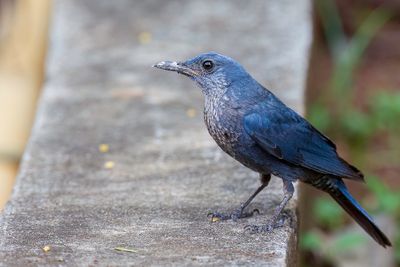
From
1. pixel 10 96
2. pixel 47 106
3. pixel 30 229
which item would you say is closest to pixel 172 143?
pixel 47 106

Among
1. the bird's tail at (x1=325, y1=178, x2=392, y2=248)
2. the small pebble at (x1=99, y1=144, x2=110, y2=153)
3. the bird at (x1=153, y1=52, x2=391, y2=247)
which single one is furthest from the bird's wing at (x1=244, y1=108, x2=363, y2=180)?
the small pebble at (x1=99, y1=144, x2=110, y2=153)

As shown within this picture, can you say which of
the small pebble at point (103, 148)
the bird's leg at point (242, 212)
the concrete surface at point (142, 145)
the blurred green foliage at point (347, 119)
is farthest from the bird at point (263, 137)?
the blurred green foliage at point (347, 119)

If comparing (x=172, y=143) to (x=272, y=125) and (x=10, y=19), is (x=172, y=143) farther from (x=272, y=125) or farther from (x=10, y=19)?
(x=10, y=19)

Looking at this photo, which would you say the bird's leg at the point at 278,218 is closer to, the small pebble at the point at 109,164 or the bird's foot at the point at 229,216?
the bird's foot at the point at 229,216

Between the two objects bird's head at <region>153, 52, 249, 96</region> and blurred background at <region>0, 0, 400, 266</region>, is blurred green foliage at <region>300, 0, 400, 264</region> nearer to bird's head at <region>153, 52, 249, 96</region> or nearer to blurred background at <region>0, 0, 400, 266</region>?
blurred background at <region>0, 0, 400, 266</region>

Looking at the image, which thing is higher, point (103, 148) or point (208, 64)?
point (208, 64)

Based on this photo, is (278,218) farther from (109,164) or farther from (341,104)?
(341,104)

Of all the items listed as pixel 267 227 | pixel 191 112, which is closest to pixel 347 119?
pixel 191 112
